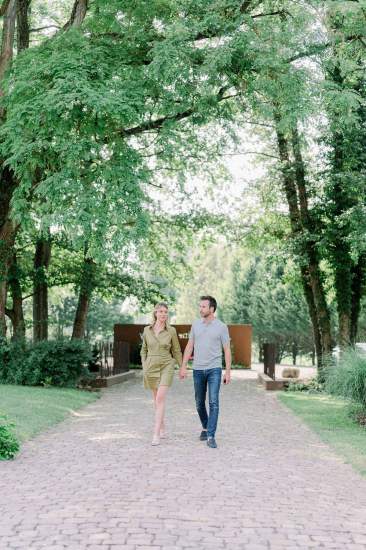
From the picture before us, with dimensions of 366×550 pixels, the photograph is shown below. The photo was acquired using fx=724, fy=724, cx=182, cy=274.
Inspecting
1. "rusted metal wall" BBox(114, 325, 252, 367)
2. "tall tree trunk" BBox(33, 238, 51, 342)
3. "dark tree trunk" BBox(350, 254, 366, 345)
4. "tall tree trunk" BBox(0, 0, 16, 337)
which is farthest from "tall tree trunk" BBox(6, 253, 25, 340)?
"dark tree trunk" BBox(350, 254, 366, 345)

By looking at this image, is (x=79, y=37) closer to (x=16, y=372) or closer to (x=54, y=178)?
(x=54, y=178)

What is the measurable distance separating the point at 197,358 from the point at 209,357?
190 millimetres

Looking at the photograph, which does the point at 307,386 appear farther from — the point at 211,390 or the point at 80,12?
the point at 211,390

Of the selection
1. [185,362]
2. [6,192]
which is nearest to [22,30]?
[6,192]

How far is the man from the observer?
31.4ft

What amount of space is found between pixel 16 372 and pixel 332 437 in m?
10.1

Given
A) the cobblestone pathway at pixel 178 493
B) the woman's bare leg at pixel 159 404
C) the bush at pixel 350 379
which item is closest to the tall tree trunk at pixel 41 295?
the bush at pixel 350 379

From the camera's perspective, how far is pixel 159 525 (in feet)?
18.0

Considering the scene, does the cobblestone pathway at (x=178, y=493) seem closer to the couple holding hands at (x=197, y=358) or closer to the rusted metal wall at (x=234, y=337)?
the couple holding hands at (x=197, y=358)

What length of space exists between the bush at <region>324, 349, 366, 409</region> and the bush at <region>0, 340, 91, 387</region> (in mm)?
7487

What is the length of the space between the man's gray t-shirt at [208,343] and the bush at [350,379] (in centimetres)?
398

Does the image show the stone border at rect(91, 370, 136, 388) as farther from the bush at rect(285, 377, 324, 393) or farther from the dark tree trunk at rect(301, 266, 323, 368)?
the dark tree trunk at rect(301, 266, 323, 368)

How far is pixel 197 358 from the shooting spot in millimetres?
9766

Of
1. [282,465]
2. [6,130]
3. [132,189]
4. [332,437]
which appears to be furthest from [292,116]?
[282,465]
